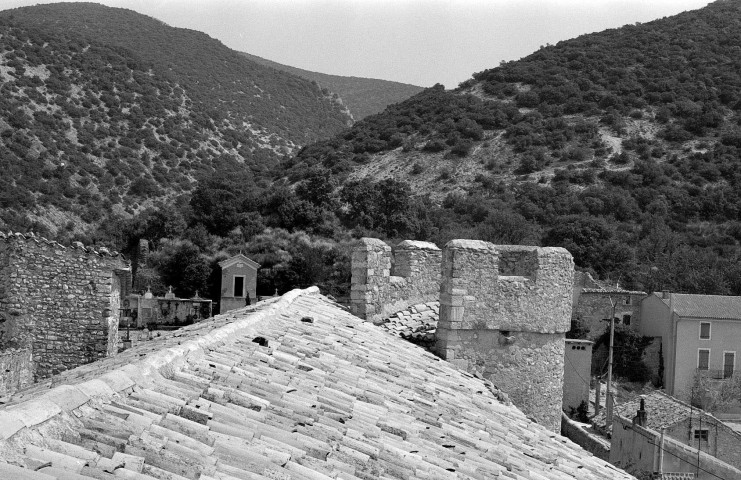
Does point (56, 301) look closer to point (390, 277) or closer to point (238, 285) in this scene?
point (390, 277)

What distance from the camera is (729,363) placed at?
120 feet

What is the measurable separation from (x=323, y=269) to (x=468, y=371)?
2414 centimetres

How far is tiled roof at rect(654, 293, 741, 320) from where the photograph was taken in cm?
3619

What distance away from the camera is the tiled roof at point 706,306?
36188 millimetres

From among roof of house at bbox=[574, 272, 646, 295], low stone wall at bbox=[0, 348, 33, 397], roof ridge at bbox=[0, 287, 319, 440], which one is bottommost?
roof of house at bbox=[574, 272, 646, 295]

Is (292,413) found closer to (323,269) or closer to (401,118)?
(323,269)

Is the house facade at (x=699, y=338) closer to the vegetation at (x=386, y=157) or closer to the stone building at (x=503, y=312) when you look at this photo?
the vegetation at (x=386, y=157)

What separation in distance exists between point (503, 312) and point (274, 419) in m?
6.70

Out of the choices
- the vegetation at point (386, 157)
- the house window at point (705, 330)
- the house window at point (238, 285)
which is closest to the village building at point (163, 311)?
the house window at point (238, 285)

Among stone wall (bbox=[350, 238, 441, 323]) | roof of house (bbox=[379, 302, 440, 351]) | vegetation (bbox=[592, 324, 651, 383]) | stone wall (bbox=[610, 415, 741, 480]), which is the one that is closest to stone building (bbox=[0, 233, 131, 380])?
stone wall (bbox=[350, 238, 441, 323])

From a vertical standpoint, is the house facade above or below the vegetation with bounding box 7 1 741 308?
below

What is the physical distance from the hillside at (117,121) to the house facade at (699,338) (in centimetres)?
2526

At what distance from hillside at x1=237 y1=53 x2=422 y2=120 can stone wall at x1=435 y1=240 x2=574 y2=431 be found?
7548 centimetres

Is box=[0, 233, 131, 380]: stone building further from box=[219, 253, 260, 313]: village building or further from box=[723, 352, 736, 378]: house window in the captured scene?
box=[723, 352, 736, 378]: house window
